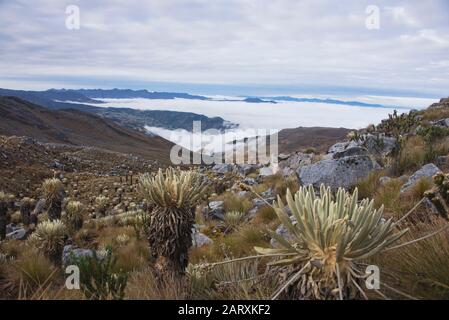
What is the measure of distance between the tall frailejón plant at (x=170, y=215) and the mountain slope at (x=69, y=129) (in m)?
92.7

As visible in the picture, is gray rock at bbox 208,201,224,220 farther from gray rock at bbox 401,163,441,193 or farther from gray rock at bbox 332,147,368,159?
gray rock at bbox 401,163,441,193

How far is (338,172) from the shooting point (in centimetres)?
1030

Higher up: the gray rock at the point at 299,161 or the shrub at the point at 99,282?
the shrub at the point at 99,282

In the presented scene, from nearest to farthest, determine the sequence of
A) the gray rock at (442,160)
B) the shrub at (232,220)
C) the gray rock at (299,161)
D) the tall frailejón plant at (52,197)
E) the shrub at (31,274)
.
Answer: the shrub at (31,274) → the gray rock at (442,160) → the shrub at (232,220) → the tall frailejón plant at (52,197) → the gray rock at (299,161)

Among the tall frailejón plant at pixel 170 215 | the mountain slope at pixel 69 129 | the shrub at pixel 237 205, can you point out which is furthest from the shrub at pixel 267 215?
the mountain slope at pixel 69 129

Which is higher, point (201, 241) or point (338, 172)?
point (338, 172)

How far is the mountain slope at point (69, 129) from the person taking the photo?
100938 mm

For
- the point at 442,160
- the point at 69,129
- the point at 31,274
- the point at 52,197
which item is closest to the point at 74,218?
the point at 52,197

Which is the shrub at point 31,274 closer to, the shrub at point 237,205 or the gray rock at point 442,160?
the shrub at point 237,205

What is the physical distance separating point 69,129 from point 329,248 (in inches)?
5339

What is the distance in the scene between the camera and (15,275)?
5832mm

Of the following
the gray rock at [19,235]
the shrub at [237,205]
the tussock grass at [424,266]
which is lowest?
the gray rock at [19,235]

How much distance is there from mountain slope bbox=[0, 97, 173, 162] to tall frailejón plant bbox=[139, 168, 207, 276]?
3651 inches

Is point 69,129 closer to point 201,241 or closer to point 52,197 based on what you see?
point 52,197
